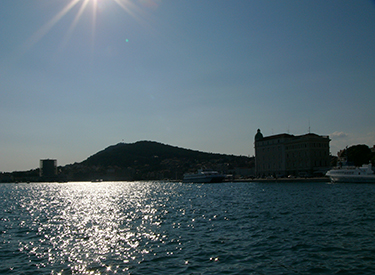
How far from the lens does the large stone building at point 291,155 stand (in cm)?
12600

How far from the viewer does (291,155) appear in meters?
132

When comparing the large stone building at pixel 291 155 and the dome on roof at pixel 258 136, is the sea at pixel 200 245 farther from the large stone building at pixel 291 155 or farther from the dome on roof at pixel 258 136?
the dome on roof at pixel 258 136

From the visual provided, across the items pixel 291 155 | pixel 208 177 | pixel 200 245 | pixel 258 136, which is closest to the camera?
pixel 200 245

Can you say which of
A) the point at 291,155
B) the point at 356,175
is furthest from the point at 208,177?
the point at 356,175

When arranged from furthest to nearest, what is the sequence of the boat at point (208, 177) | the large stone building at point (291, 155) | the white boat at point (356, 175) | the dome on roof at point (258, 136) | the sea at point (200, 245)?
the dome on roof at point (258, 136) → the large stone building at point (291, 155) → the boat at point (208, 177) → the white boat at point (356, 175) → the sea at point (200, 245)

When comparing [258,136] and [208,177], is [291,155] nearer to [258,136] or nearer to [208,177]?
[258,136]

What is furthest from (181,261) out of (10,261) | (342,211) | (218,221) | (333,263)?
(342,211)

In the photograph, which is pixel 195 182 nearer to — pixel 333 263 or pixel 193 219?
pixel 193 219

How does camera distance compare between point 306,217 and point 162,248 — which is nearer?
point 162,248

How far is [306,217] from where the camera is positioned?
26422mm

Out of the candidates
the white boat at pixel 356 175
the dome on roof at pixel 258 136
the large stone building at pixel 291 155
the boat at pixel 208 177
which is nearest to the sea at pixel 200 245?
the white boat at pixel 356 175

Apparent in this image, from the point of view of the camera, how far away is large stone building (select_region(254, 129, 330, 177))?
126m

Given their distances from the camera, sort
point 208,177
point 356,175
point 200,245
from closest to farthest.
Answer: point 200,245 → point 356,175 → point 208,177

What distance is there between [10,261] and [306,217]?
62.2 ft
